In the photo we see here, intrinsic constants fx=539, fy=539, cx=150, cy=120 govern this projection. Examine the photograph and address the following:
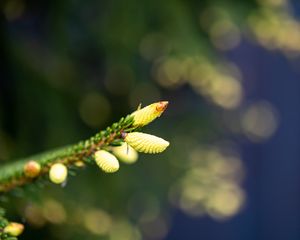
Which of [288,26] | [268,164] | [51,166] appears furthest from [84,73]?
[268,164]

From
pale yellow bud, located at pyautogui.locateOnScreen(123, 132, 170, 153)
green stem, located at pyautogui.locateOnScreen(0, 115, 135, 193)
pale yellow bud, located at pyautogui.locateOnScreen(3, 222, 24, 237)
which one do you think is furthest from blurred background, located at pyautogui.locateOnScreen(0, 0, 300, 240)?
pale yellow bud, located at pyautogui.locateOnScreen(123, 132, 170, 153)

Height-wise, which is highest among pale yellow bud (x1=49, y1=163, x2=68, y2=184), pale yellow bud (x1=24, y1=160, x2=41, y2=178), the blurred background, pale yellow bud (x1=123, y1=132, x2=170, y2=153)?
the blurred background

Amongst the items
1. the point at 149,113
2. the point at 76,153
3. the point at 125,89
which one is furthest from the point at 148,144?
the point at 125,89

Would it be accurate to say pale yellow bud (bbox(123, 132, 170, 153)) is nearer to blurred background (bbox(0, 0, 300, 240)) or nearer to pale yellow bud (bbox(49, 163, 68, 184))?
pale yellow bud (bbox(49, 163, 68, 184))

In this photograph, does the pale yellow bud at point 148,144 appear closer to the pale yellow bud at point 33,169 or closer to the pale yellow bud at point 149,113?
the pale yellow bud at point 149,113

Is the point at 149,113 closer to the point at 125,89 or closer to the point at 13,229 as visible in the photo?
the point at 13,229

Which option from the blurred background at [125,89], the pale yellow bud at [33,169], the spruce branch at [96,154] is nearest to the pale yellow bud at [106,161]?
the spruce branch at [96,154]
